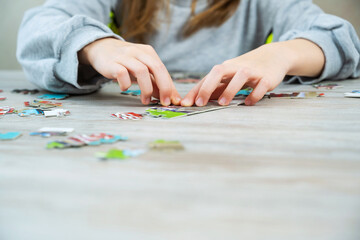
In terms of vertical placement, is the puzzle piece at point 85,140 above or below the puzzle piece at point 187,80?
above

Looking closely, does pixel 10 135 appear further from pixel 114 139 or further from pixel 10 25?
pixel 10 25

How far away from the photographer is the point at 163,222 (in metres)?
0.27

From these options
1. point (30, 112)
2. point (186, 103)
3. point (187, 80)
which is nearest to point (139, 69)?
point (186, 103)

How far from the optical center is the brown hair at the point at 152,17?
4.50ft

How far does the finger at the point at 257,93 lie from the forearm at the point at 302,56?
0.57 feet

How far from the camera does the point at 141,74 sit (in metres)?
0.73

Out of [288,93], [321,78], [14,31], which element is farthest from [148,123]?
[14,31]

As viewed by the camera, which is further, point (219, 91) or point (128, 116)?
point (219, 91)

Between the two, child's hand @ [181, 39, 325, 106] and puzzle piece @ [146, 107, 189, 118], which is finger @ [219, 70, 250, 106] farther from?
puzzle piece @ [146, 107, 189, 118]

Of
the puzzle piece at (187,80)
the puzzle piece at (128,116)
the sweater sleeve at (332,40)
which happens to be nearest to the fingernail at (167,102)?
the puzzle piece at (128,116)

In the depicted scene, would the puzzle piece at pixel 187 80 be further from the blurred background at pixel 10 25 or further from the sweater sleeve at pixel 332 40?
the blurred background at pixel 10 25

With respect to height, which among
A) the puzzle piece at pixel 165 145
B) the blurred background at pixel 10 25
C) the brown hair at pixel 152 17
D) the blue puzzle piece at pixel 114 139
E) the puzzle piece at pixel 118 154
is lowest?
the blurred background at pixel 10 25

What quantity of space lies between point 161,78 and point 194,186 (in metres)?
0.43

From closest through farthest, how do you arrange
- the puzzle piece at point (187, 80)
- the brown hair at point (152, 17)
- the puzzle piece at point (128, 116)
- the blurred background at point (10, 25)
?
the puzzle piece at point (128, 116) < the puzzle piece at point (187, 80) < the brown hair at point (152, 17) < the blurred background at point (10, 25)
